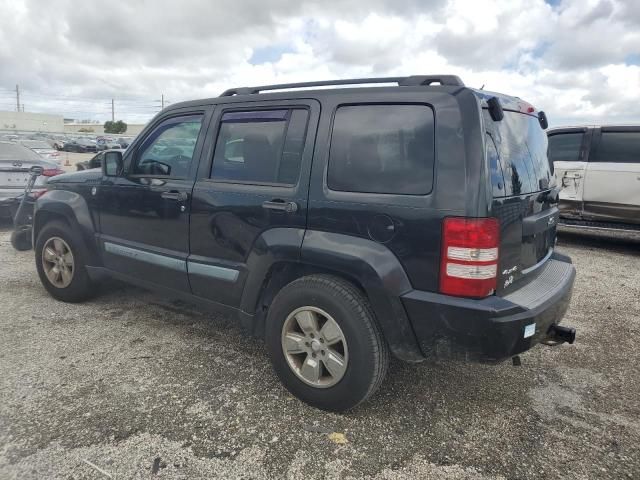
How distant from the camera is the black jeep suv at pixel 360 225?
2.27m

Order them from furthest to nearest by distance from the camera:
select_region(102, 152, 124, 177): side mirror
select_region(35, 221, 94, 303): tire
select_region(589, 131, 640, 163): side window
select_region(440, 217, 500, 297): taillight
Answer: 1. select_region(589, 131, 640, 163): side window
2. select_region(35, 221, 94, 303): tire
3. select_region(102, 152, 124, 177): side mirror
4. select_region(440, 217, 500, 297): taillight

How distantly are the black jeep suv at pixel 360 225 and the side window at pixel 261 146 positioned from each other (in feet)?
0.03

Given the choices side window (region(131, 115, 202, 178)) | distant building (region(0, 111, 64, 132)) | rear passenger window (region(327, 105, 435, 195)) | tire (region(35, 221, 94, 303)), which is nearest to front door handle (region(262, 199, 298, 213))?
rear passenger window (region(327, 105, 435, 195))

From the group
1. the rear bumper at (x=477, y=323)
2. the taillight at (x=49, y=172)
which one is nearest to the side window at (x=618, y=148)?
the rear bumper at (x=477, y=323)

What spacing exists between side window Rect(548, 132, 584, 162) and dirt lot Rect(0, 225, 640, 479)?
13.4ft

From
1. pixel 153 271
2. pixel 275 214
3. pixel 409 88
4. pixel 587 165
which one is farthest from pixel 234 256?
pixel 587 165

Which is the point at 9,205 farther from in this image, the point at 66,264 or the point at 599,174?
the point at 599,174

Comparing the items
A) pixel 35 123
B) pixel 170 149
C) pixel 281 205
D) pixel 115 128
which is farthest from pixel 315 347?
pixel 35 123

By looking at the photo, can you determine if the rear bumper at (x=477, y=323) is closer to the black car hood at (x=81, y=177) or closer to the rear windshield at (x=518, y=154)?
the rear windshield at (x=518, y=154)

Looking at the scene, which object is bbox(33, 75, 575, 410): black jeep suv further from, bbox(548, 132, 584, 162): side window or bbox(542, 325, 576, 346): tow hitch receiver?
bbox(548, 132, 584, 162): side window

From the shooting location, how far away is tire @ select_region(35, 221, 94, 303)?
414 cm

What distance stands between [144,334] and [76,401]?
1006 millimetres

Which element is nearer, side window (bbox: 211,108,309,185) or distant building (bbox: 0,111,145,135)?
side window (bbox: 211,108,309,185)

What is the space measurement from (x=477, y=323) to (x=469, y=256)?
33 cm
